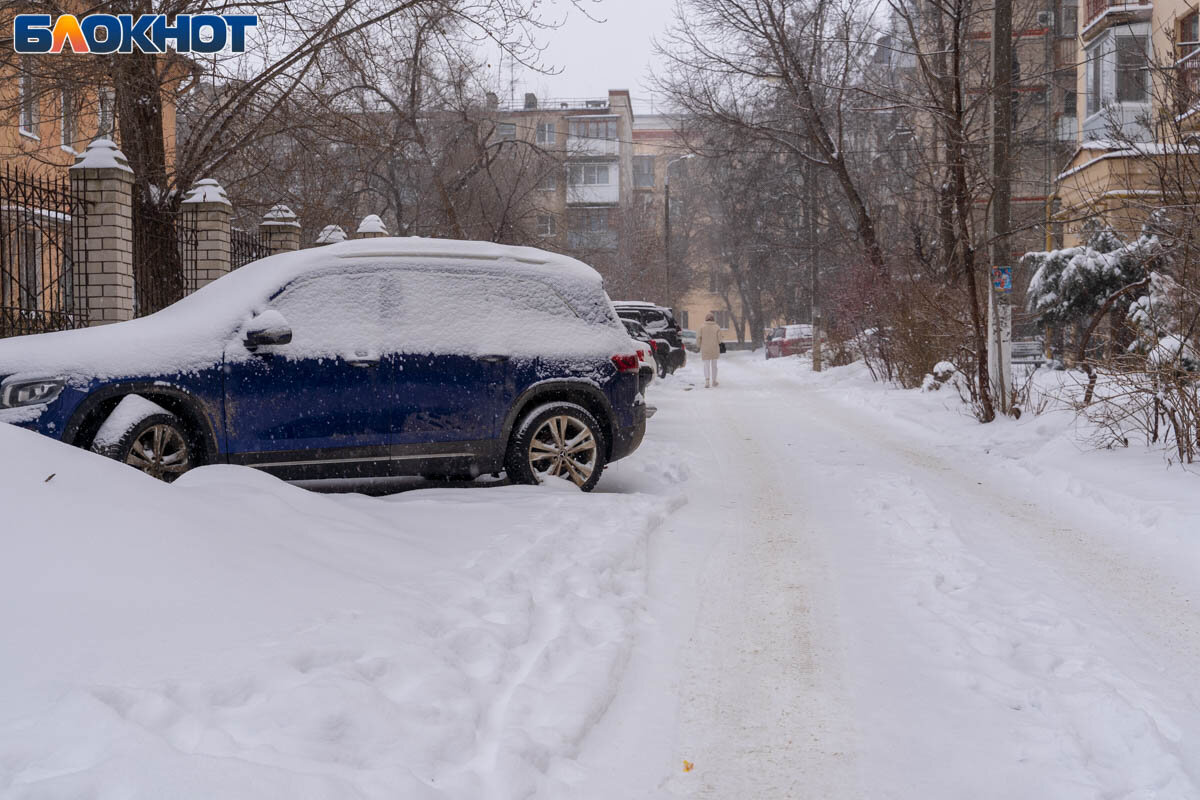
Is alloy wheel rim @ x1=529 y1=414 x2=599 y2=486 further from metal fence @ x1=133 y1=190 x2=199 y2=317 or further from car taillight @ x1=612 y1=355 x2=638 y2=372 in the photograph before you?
metal fence @ x1=133 y1=190 x2=199 y2=317

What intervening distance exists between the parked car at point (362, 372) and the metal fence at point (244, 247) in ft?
23.0

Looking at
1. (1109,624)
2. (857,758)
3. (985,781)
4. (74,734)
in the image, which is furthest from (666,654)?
(74,734)

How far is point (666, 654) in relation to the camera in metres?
4.64

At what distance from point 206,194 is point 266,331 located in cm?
731

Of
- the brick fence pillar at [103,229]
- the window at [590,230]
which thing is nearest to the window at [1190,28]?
the brick fence pillar at [103,229]

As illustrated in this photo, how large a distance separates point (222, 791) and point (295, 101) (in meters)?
12.8

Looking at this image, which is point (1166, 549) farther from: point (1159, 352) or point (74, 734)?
point (74, 734)

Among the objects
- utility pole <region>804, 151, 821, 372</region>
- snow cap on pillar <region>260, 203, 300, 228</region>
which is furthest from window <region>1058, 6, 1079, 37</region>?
snow cap on pillar <region>260, 203, 300, 228</region>

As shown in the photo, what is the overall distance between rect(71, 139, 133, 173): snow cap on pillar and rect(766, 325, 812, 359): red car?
94.0ft

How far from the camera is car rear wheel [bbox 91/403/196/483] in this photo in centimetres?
686

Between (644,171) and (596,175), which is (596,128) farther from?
(644,171)

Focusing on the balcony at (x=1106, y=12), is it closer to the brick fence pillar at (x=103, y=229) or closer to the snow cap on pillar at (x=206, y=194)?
the snow cap on pillar at (x=206, y=194)

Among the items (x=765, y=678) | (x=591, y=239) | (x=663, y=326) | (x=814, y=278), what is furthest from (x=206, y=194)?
(x=591, y=239)

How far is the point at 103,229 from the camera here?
11.1m
